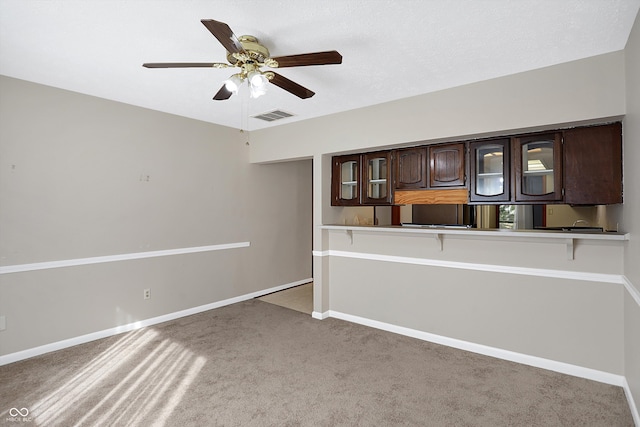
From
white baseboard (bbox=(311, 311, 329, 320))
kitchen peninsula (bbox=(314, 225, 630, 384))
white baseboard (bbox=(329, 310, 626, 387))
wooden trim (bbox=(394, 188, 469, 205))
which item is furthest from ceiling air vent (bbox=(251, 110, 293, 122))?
white baseboard (bbox=(329, 310, 626, 387))

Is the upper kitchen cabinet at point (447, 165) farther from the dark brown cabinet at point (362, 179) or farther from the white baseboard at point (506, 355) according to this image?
the white baseboard at point (506, 355)

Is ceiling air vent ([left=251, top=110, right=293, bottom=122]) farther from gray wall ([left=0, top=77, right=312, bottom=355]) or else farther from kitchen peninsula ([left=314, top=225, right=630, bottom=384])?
kitchen peninsula ([left=314, top=225, right=630, bottom=384])

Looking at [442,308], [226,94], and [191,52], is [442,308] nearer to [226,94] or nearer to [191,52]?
[226,94]

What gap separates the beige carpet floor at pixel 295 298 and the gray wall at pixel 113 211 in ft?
0.96

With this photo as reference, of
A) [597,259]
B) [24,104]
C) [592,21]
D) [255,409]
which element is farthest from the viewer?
[24,104]

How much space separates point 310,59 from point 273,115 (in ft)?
7.28

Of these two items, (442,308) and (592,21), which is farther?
(442,308)

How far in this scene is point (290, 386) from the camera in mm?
2719

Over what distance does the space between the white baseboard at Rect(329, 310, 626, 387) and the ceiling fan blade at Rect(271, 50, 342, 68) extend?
2859 mm

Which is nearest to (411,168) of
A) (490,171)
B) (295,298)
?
(490,171)

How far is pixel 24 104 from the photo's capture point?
127 inches

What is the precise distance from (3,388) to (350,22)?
370 cm

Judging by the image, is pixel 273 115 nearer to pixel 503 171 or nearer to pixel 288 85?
pixel 288 85

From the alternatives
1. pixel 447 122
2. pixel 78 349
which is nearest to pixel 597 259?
pixel 447 122
